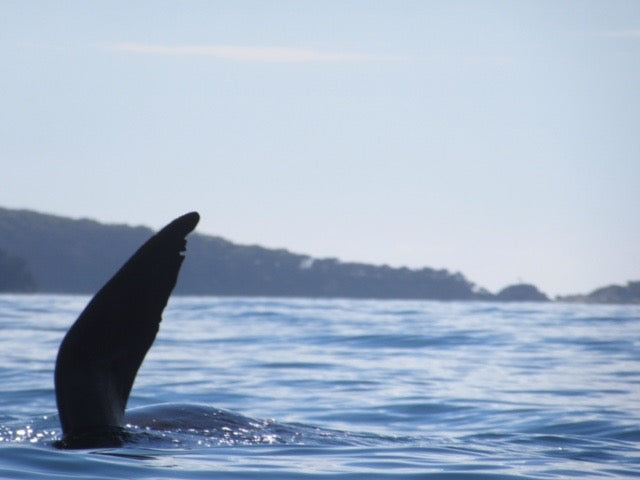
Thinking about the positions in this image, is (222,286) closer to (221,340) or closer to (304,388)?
(221,340)

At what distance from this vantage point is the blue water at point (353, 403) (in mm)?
8578

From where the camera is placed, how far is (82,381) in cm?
862

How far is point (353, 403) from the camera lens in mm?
13938

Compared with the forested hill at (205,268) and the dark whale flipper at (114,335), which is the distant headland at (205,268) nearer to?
the forested hill at (205,268)

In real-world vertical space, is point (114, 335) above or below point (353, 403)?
above

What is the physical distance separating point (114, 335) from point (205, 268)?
106388 millimetres

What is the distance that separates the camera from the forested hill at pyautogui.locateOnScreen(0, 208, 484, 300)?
103250 mm

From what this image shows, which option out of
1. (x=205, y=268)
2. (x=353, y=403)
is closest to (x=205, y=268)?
(x=205, y=268)

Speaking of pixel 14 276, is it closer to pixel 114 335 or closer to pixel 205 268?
pixel 205 268

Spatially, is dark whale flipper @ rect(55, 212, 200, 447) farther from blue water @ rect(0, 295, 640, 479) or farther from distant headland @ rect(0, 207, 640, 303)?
distant headland @ rect(0, 207, 640, 303)

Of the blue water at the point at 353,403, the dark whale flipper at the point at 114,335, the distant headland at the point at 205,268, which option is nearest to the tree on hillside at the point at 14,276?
the distant headland at the point at 205,268

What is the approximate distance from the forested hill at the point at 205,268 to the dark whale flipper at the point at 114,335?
89102mm

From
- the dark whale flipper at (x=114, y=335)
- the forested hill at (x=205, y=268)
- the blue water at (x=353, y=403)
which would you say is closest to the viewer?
the dark whale flipper at (x=114, y=335)

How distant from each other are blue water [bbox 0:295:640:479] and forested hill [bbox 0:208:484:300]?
245 feet
